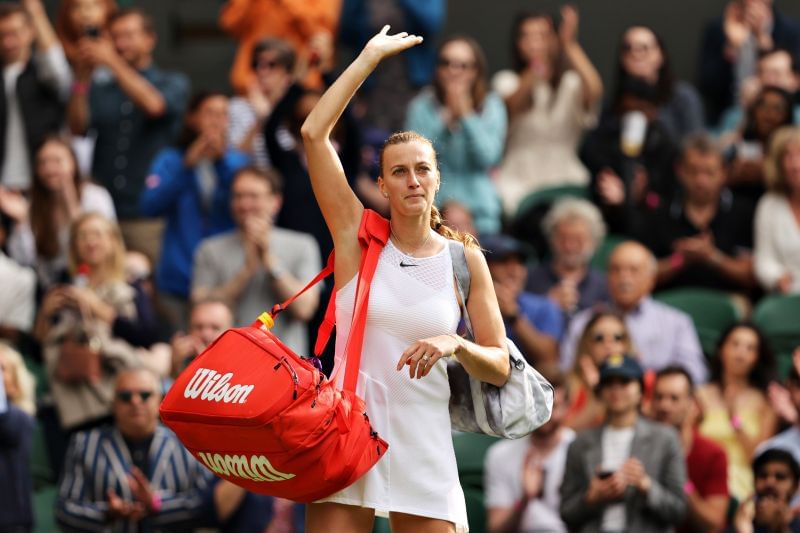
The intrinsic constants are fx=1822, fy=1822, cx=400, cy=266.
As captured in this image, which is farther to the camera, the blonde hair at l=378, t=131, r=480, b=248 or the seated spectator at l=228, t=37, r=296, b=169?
the seated spectator at l=228, t=37, r=296, b=169

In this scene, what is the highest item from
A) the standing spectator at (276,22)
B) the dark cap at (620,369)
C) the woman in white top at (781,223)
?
the standing spectator at (276,22)

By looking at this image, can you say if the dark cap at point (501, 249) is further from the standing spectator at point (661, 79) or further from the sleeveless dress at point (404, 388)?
the sleeveless dress at point (404, 388)

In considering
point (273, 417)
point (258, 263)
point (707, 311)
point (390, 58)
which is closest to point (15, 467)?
point (258, 263)

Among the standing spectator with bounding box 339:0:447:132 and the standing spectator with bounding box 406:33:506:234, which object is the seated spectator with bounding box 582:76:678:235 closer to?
the standing spectator with bounding box 406:33:506:234

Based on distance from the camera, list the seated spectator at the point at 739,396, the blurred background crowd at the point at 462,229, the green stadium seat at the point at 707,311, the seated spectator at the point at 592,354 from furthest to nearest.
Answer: the green stadium seat at the point at 707,311
the seated spectator at the point at 739,396
the seated spectator at the point at 592,354
the blurred background crowd at the point at 462,229

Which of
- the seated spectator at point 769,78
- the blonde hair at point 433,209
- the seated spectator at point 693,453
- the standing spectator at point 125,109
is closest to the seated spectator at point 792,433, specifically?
the seated spectator at point 693,453

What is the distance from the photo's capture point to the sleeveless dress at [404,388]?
16.6 feet

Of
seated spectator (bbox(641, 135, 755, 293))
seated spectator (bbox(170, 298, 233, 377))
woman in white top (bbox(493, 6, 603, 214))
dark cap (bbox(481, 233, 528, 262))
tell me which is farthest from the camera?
woman in white top (bbox(493, 6, 603, 214))

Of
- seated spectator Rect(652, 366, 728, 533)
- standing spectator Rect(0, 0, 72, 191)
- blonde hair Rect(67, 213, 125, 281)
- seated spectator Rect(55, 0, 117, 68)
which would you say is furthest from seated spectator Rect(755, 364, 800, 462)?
seated spectator Rect(55, 0, 117, 68)

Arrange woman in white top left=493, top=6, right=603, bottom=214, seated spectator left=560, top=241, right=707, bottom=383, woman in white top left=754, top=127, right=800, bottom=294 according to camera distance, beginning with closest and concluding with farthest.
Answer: seated spectator left=560, top=241, right=707, bottom=383 < woman in white top left=754, top=127, right=800, bottom=294 < woman in white top left=493, top=6, right=603, bottom=214

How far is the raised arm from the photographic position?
5.05 meters

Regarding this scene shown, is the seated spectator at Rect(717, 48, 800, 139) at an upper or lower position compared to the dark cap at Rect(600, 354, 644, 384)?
upper

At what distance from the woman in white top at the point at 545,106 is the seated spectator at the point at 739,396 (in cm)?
226

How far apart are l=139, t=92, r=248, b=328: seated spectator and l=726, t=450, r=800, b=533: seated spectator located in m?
3.33
